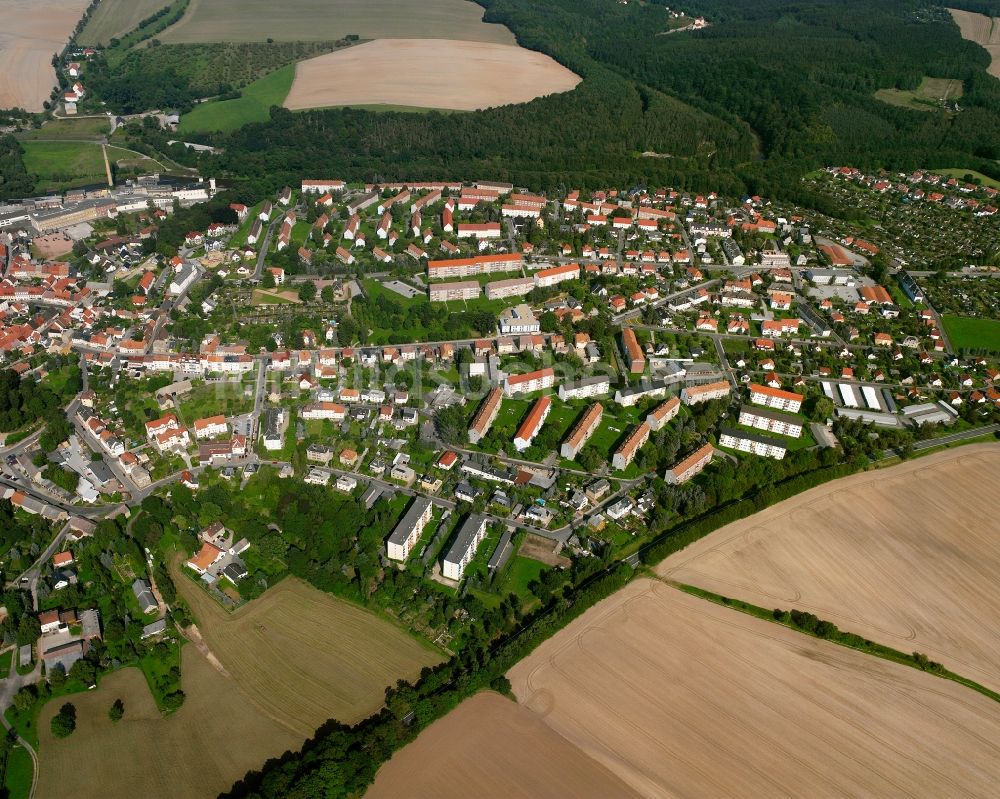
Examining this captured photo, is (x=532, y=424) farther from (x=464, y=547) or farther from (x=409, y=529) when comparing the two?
(x=409, y=529)

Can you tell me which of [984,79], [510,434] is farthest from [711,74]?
[510,434]

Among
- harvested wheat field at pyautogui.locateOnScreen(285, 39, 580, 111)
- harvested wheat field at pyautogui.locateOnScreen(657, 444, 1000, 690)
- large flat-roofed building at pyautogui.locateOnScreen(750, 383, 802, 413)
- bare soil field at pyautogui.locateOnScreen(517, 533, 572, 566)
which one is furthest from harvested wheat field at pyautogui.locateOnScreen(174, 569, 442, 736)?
harvested wheat field at pyautogui.locateOnScreen(285, 39, 580, 111)

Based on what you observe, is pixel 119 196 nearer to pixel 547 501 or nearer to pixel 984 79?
pixel 547 501

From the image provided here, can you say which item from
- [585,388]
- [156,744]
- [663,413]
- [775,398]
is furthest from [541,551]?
[775,398]

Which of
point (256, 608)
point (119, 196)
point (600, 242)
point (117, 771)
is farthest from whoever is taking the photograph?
point (119, 196)

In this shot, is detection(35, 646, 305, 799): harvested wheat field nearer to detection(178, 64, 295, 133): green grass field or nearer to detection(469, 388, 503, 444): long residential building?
detection(469, 388, 503, 444): long residential building

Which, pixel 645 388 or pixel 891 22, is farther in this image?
pixel 891 22
